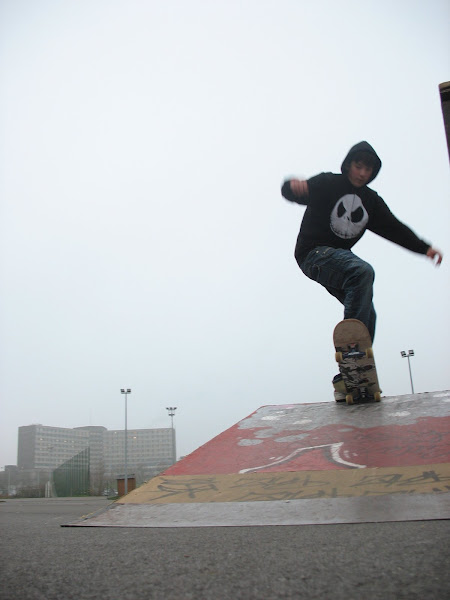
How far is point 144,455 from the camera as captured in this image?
212 feet

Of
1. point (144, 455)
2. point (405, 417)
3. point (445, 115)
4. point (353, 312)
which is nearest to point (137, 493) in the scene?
point (405, 417)

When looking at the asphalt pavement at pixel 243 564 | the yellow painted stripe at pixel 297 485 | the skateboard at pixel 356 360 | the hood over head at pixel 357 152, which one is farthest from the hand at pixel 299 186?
the asphalt pavement at pixel 243 564

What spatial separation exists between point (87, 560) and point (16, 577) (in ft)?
1.06

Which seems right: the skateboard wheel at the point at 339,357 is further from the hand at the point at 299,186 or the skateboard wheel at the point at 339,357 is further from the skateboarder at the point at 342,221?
the hand at the point at 299,186

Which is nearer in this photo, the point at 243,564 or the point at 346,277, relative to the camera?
the point at 243,564

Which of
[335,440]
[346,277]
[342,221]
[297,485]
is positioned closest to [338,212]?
[342,221]

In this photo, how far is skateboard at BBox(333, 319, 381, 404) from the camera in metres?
6.24

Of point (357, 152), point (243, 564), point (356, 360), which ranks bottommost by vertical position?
point (243, 564)

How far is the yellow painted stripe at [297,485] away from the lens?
10.3ft

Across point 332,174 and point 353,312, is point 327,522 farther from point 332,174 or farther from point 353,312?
point 332,174

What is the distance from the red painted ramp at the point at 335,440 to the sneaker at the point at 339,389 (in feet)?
1.26

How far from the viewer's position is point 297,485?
3439 mm

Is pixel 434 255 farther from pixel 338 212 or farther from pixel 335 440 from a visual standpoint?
pixel 335 440

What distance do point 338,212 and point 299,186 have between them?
0.79 meters
